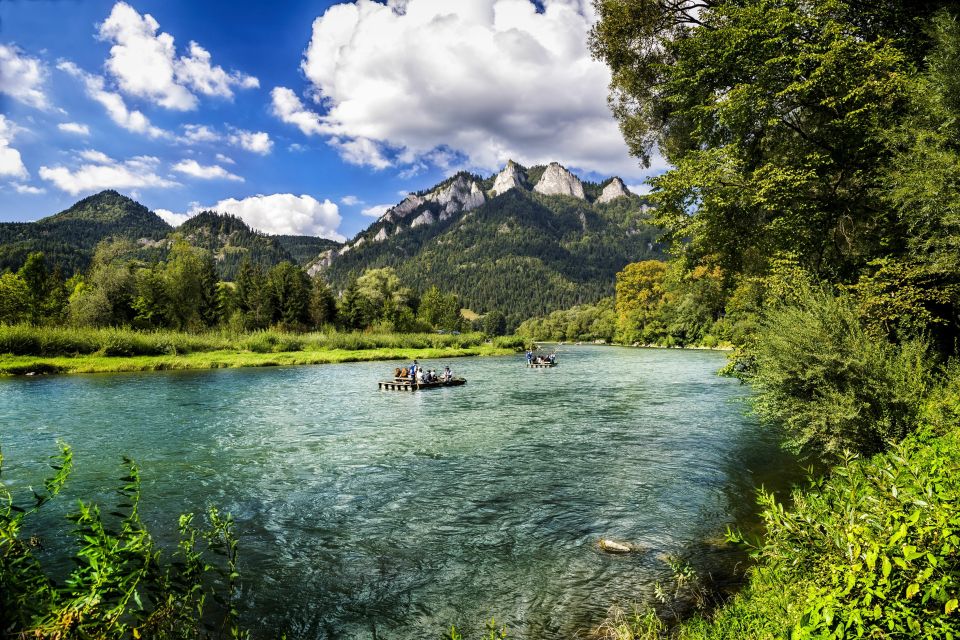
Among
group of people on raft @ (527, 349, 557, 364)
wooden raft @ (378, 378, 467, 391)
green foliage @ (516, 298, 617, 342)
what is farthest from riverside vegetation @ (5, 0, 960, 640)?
green foliage @ (516, 298, 617, 342)

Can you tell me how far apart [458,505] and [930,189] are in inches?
531

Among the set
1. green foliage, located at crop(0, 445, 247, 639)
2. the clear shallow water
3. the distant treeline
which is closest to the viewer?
green foliage, located at crop(0, 445, 247, 639)

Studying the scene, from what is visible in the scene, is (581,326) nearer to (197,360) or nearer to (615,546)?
(197,360)

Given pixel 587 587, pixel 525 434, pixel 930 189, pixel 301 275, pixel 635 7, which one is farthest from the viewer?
pixel 301 275

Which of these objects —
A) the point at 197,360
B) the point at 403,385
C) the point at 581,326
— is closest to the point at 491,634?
the point at 403,385

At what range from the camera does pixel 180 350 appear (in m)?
59.4

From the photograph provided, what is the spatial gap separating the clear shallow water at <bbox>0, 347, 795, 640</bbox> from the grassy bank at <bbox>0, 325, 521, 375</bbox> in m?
18.5

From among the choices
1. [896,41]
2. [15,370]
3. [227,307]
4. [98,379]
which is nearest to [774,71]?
[896,41]

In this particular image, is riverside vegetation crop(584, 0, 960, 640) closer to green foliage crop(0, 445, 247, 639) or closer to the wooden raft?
green foliage crop(0, 445, 247, 639)

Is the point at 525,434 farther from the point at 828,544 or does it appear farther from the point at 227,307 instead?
the point at 227,307

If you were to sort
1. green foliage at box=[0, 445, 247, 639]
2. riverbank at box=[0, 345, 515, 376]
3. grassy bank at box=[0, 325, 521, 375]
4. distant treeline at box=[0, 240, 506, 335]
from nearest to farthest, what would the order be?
green foliage at box=[0, 445, 247, 639] → riverbank at box=[0, 345, 515, 376] → grassy bank at box=[0, 325, 521, 375] → distant treeline at box=[0, 240, 506, 335]

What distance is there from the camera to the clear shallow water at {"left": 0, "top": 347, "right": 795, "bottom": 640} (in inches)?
342

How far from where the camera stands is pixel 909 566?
3.26 m

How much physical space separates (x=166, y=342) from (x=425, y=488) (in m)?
57.4
